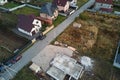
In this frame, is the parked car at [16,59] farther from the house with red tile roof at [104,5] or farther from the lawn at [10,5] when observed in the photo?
the house with red tile roof at [104,5]

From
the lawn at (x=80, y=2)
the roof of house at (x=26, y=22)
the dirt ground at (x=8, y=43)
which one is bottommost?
the dirt ground at (x=8, y=43)

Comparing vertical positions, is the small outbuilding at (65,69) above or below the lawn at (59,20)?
below

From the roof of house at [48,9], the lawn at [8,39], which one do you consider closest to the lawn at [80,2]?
the roof of house at [48,9]

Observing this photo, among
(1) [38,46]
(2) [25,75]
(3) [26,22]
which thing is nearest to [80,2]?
(3) [26,22]

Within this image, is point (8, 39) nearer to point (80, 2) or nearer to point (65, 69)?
point (65, 69)

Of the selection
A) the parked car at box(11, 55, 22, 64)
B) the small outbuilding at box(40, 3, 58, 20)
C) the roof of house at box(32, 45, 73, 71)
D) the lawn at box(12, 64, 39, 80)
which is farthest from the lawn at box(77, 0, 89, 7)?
the lawn at box(12, 64, 39, 80)

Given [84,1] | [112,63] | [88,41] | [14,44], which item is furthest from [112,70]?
[84,1]

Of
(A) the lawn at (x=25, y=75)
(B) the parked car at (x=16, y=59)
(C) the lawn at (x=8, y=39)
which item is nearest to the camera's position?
(A) the lawn at (x=25, y=75)

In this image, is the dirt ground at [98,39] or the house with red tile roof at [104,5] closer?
the dirt ground at [98,39]
